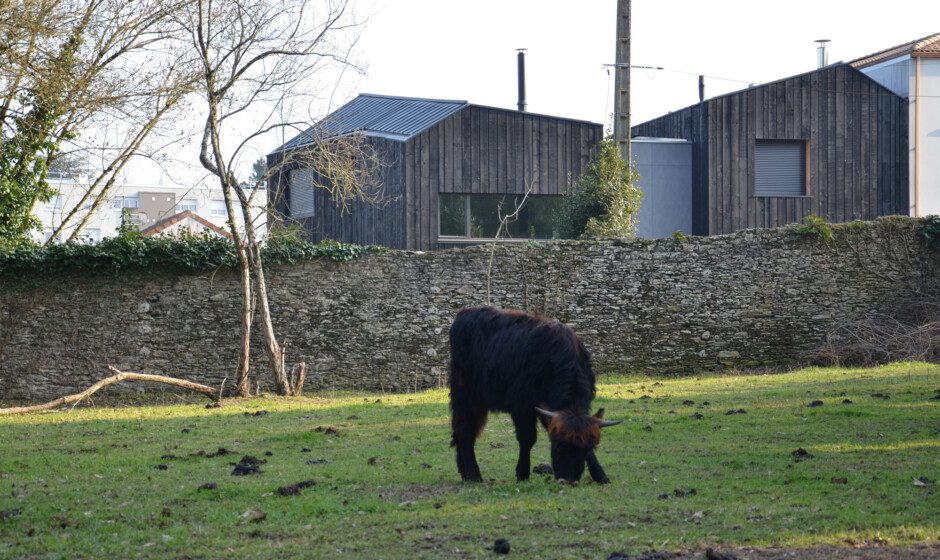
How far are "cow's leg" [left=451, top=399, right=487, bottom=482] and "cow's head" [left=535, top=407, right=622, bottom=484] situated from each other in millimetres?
927

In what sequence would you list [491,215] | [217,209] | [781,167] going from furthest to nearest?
[217,209], [781,167], [491,215]

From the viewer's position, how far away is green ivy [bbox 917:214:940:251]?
60.3 feet

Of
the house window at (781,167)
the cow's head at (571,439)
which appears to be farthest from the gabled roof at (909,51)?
the cow's head at (571,439)

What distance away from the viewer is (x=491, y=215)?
23.6m

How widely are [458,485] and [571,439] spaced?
4.12 feet

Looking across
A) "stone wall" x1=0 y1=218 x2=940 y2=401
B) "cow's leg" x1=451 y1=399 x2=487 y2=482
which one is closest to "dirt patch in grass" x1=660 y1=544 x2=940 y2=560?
"cow's leg" x1=451 y1=399 x2=487 y2=482

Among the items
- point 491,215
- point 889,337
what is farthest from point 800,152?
point 491,215

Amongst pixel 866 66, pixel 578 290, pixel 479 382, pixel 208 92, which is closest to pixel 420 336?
pixel 578 290

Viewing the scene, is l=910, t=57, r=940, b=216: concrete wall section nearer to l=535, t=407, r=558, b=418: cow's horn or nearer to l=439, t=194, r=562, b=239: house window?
l=439, t=194, r=562, b=239: house window

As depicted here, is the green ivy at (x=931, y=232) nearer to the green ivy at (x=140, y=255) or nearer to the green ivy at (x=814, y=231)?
the green ivy at (x=814, y=231)

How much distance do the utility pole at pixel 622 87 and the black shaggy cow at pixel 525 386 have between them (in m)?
13.4

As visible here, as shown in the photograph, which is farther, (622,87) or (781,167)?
(781,167)

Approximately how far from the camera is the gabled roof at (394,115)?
23.2 metres

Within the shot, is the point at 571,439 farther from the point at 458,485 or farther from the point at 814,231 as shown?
the point at 814,231
